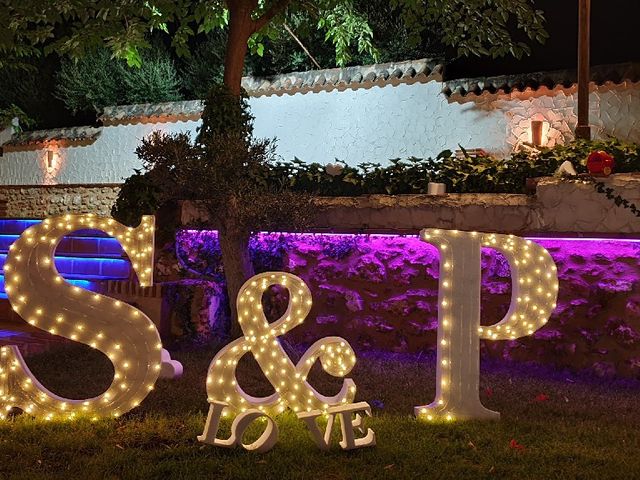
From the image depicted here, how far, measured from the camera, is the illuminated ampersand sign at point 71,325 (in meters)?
5.01

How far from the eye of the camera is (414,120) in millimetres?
10695

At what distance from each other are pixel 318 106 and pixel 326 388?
5969 mm

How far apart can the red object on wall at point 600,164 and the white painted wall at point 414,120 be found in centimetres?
280

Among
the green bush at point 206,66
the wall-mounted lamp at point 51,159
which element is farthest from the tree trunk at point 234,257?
the wall-mounted lamp at point 51,159

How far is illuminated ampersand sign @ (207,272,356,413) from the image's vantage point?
16.3 ft

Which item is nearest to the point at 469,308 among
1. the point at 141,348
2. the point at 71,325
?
the point at 141,348

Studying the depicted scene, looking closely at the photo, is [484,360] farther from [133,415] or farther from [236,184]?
[133,415]

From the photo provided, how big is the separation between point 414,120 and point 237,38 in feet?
10.5

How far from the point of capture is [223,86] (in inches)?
332

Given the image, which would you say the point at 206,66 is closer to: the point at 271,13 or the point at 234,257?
the point at 271,13

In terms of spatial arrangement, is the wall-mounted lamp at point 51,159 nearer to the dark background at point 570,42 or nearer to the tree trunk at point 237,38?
the tree trunk at point 237,38

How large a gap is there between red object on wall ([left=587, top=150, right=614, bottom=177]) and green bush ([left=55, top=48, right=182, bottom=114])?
30.2 feet

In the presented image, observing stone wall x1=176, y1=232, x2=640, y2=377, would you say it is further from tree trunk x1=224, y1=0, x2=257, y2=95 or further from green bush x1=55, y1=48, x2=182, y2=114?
green bush x1=55, y1=48, x2=182, y2=114

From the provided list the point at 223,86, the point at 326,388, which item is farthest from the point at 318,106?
the point at 326,388
